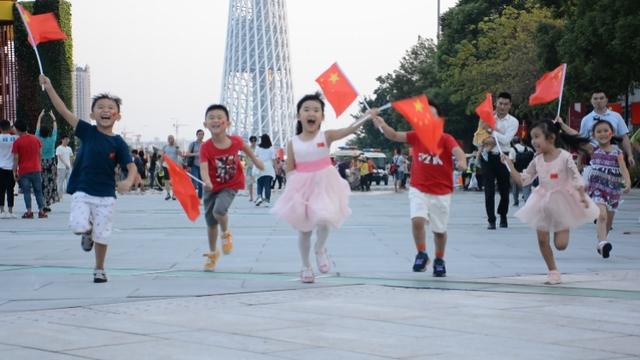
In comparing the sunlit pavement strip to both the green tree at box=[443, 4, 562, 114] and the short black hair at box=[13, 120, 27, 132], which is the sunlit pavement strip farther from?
the green tree at box=[443, 4, 562, 114]

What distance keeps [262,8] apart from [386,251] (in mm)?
124422

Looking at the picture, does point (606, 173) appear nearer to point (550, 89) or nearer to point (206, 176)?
point (550, 89)

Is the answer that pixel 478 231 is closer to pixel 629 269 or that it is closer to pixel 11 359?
pixel 629 269

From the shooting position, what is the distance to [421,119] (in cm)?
932

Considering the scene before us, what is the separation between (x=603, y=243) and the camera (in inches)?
464

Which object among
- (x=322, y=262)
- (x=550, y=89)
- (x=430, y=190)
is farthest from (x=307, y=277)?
(x=550, y=89)

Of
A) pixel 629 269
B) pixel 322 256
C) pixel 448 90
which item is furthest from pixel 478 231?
pixel 448 90

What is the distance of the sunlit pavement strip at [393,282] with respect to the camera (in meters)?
8.79

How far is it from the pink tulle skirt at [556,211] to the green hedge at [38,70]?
40101 millimetres

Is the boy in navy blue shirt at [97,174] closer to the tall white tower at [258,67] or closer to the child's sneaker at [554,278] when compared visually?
the child's sneaker at [554,278]

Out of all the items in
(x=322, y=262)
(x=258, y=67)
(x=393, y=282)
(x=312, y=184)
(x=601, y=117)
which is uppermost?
(x=258, y=67)

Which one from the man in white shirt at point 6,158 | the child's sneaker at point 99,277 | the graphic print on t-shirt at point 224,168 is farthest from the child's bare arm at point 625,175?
the man in white shirt at point 6,158

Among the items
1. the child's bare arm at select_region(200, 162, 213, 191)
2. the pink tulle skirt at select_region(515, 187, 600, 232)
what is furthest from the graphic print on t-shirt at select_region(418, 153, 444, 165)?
the child's bare arm at select_region(200, 162, 213, 191)

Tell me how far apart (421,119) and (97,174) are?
2.81m
